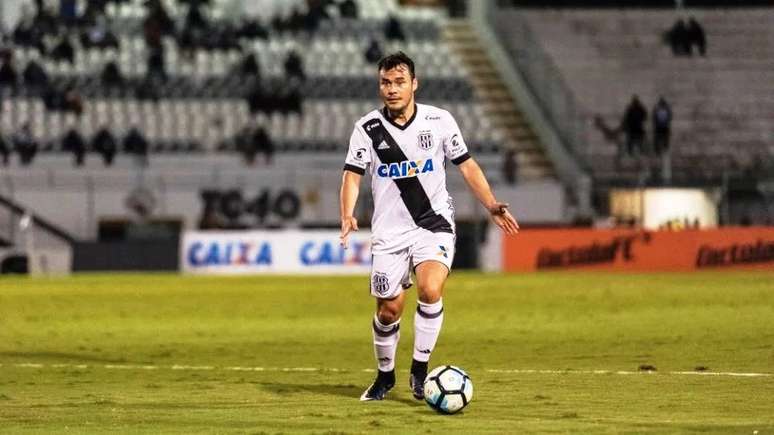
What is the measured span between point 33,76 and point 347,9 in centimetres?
879

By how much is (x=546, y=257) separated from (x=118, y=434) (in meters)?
29.9

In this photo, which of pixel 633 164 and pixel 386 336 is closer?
pixel 386 336

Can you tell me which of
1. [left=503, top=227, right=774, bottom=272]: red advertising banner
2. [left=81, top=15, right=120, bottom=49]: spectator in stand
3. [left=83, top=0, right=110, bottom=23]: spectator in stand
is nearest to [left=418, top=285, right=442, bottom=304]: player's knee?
[left=503, top=227, right=774, bottom=272]: red advertising banner

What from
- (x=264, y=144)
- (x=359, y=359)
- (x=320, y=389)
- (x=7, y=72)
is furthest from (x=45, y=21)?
(x=320, y=389)

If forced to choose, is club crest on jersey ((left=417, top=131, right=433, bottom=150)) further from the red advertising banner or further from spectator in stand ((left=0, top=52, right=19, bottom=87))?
spectator in stand ((left=0, top=52, right=19, bottom=87))

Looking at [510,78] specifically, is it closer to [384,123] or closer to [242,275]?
[242,275]

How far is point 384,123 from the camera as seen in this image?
12.2 meters

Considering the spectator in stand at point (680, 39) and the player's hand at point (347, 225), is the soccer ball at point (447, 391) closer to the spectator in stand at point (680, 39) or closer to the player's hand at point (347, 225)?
the player's hand at point (347, 225)

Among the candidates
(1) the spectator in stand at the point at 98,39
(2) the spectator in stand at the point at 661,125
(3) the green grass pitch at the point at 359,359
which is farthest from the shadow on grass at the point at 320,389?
(1) the spectator in stand at the point at 98,39

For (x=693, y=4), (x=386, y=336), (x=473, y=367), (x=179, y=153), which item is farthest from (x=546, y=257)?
(x=386, y=336)

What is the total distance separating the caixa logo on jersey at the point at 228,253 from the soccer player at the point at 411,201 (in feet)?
91.0

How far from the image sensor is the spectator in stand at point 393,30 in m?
47.4

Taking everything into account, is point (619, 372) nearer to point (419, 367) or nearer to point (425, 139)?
point (419, 367)

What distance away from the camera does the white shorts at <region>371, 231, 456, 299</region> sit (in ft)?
39.8
